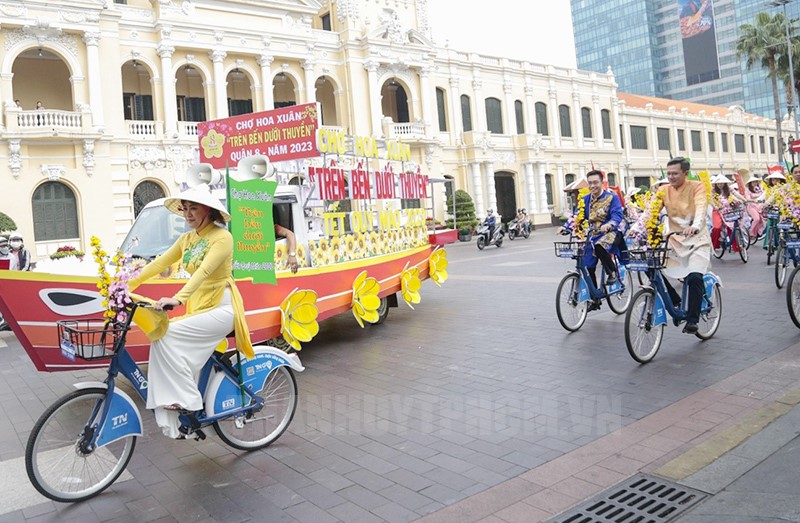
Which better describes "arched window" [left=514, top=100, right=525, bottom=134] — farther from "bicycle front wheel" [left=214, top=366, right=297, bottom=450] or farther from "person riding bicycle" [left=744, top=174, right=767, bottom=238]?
"bicycle front wheel" [left=214, top=366, right=297, bottom=450]

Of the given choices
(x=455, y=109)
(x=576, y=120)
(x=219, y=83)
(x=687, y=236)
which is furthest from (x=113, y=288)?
(x=576, y=120)

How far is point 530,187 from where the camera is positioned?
40.6 metres

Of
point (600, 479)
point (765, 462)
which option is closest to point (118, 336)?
point (600, 479)

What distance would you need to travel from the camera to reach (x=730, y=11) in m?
102

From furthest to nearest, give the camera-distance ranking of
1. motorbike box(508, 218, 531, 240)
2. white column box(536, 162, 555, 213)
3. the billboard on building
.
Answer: the billboard on building → white column box(536, 162, 555, 213) → motorbike box(508, 218, 531, 240)

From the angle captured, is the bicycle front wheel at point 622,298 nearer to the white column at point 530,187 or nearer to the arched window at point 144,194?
the arched window at point 144,194

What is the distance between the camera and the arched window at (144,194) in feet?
86.0

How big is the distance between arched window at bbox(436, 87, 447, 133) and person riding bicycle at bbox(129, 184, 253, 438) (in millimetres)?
34125

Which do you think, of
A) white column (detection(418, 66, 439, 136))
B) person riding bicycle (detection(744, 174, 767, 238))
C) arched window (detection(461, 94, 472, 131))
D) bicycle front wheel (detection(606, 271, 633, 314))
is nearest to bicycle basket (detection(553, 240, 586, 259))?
bicycle front wheel (detection(606, 271, 633, 314))

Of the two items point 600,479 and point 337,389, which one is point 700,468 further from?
point 337,389

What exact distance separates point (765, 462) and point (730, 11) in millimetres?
117765

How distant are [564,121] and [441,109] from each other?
1124 centimetres

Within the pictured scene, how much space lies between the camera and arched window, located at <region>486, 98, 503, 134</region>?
39844mm

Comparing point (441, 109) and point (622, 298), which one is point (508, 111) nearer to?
point (441, 109)
